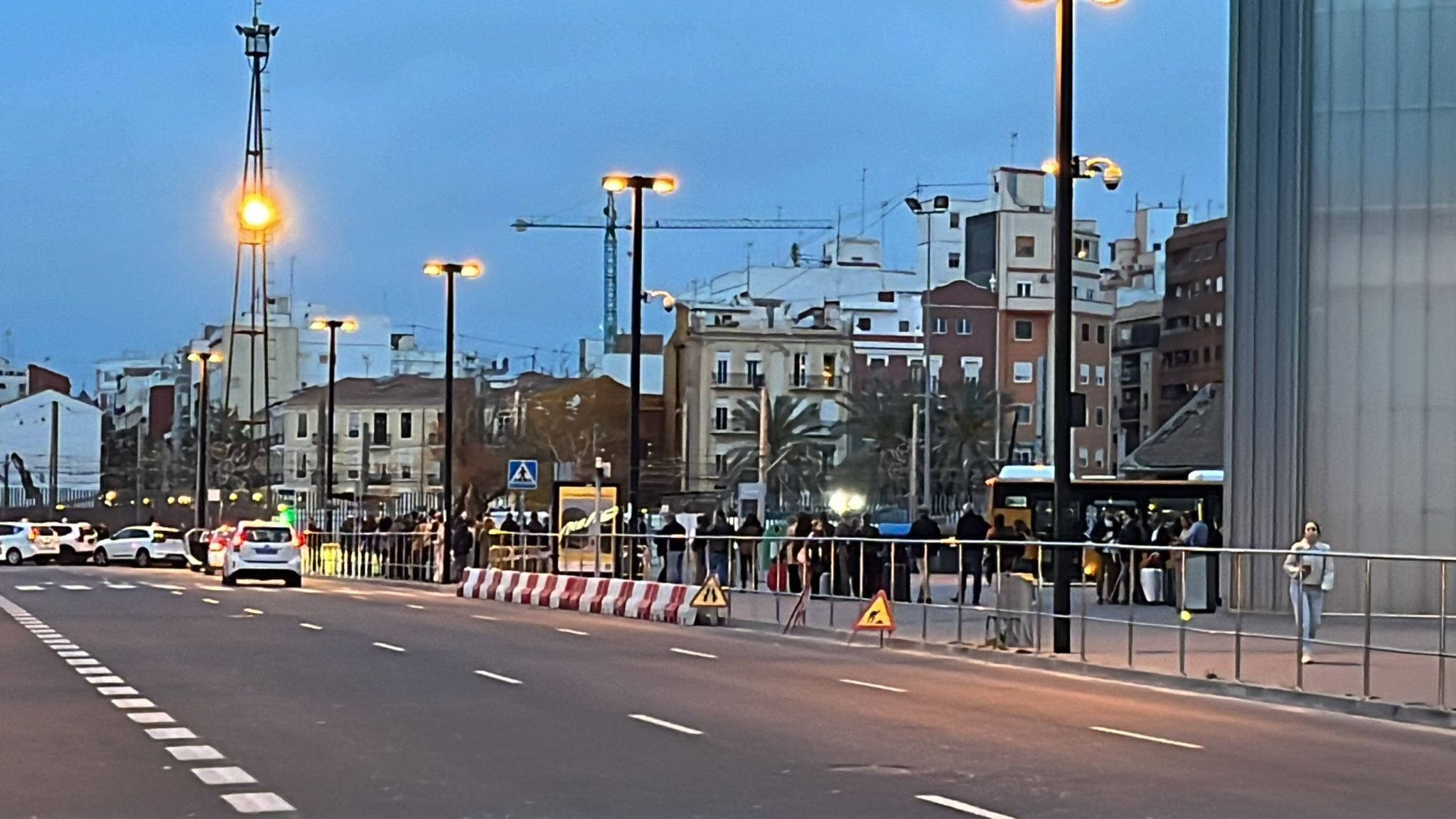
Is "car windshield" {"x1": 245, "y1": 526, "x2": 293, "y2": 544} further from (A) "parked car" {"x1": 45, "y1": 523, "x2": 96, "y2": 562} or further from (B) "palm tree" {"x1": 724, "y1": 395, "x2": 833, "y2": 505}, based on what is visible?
(B) "palm tree" {"x1": 724, "y1": 395, "x2": 833, "y2": 505}

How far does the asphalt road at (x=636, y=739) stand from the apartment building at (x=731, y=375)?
82.9 m

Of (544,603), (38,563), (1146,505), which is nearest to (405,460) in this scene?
(38,563)

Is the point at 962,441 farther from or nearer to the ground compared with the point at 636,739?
farther from the ground

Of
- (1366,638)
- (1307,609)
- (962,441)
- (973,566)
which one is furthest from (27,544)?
(1366,638)

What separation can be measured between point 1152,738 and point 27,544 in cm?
6831

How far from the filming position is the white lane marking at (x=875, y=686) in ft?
67.3

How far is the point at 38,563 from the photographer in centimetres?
7931

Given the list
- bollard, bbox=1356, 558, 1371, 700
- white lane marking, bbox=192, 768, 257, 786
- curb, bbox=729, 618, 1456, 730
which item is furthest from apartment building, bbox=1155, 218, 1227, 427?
white lane marking, bbox=192, 768, 257, 786

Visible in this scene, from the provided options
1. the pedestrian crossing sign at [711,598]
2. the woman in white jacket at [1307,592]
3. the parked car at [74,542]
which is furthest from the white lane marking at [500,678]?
the parked car at [74,542]

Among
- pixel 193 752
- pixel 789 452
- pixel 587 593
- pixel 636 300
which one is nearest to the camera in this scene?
pixel 193 752

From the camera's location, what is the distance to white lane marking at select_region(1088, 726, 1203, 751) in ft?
52.0

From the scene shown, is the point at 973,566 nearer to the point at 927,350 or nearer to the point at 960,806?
the point at 960,806

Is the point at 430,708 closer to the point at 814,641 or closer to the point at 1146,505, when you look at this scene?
the point at 814,641

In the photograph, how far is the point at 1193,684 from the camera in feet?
74.4
